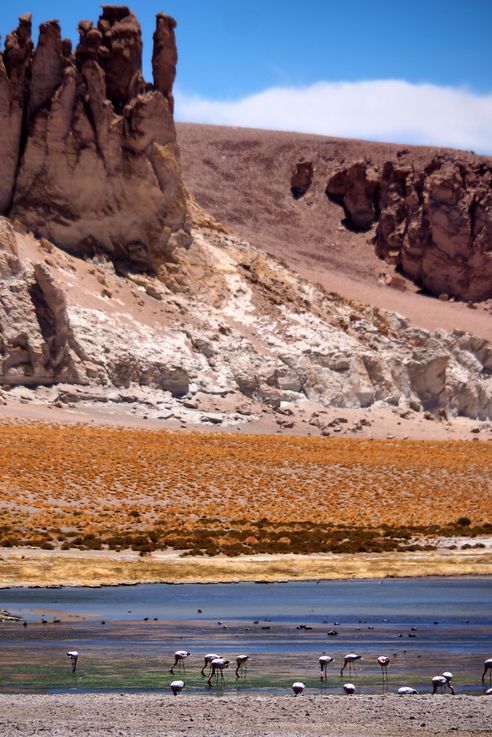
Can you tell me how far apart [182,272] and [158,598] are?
4774cm

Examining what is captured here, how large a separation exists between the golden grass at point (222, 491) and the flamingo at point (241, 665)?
16.3 meters

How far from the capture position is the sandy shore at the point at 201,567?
27.8 m

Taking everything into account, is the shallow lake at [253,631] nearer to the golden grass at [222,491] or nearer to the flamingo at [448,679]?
the flamingo at [448,679]

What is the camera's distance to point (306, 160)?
5177 inches

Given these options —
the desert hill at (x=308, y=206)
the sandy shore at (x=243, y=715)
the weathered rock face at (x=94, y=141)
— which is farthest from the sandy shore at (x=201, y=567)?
the desert hill at (x=308, y=206)

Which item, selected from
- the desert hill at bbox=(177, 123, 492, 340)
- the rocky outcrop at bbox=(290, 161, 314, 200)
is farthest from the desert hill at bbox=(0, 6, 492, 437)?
the rocky outcrop at bbox=(290, 161, 314, 200)

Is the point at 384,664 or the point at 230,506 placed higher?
the point at 384,664

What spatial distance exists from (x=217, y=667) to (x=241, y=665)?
106 centimetres

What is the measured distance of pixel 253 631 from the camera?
1944 centimetres

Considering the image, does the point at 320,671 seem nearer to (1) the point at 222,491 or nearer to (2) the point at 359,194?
(1) the point at 222,491

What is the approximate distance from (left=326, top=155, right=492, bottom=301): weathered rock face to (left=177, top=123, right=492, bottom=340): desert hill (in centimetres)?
162

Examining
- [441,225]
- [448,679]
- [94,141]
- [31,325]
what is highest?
[94,141]

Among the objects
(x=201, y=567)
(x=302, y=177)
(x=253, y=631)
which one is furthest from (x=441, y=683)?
(x=302, y=177)

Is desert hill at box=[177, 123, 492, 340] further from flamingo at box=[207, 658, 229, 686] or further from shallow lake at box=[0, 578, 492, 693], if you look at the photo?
flamingo at box=[207, 658, 229, 686]
